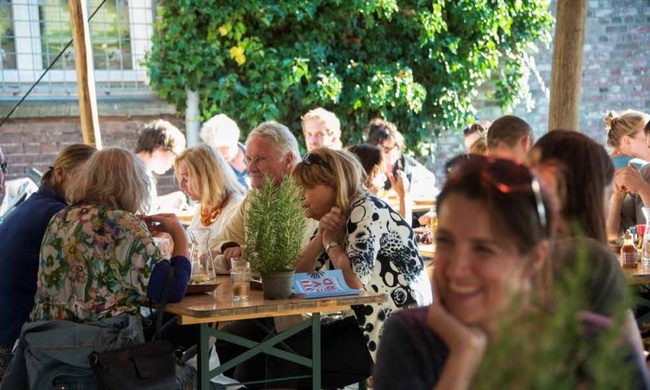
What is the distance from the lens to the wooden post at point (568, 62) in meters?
5.91

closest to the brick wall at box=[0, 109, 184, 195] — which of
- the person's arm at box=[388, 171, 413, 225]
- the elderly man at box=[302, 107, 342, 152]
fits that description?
the elderly man at box=[302, 107, 342, 152]

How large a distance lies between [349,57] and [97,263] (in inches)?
294

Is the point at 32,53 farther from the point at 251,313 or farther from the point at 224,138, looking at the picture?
the point at 251,313

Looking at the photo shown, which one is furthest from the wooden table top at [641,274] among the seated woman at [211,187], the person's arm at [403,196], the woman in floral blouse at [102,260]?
the person's arm at [403,196]

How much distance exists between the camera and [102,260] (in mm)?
3971

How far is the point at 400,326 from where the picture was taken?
182cm

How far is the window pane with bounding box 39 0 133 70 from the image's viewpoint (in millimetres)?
10344

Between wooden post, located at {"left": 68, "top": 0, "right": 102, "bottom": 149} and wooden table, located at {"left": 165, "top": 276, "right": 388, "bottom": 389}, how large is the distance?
356cm

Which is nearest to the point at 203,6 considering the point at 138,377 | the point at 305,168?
the point at 305,168

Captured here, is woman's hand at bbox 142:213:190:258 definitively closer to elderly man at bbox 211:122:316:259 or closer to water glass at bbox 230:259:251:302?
water glass at bbox 230:259:251:302

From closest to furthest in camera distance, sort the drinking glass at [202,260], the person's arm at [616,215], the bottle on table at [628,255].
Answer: the drinking glass at [202,260], the bottle on table at [628,255], the person's arm at [616,215]

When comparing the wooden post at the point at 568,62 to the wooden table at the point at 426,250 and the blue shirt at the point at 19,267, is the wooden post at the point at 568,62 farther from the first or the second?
the blue shirt at the point at 19,267

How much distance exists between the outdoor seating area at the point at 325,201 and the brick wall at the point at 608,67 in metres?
0.03

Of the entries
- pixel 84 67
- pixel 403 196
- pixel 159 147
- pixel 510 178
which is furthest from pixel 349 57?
pixel 510 178
